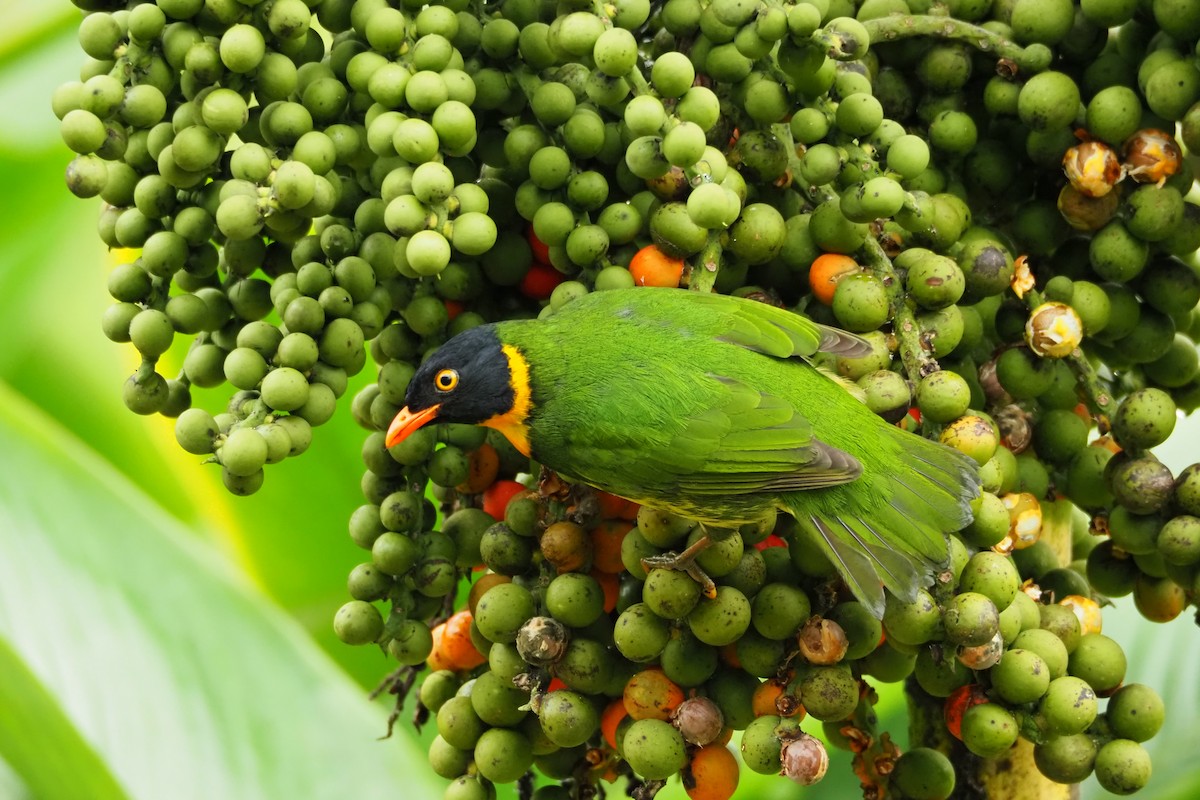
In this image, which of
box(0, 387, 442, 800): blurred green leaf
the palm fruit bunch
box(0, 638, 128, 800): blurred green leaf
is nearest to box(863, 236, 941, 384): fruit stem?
the palm fruit bunch

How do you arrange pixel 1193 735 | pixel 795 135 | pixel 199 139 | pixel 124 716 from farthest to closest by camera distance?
pixel 1193 735
pixel 124 716
pixel 795 135
pixel 199 139

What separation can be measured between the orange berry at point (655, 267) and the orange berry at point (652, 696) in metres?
0.41

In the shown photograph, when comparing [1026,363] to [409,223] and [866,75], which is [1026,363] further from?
[409,223]

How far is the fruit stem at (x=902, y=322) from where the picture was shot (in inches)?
51.3

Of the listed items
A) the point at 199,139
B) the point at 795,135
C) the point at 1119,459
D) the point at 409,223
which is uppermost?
the point at 199,139

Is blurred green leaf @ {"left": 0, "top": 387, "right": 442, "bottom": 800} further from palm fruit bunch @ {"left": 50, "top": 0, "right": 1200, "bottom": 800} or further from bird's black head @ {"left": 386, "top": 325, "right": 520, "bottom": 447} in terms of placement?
bird's black head @ {"left": 386, "top": 325, "right": 520, "bottom": 447}

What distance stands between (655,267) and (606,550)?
0.31m

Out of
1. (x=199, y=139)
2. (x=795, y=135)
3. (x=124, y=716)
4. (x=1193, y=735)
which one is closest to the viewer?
(x=199, y=139)

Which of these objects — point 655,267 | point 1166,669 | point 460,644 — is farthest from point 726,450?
point 1166,669

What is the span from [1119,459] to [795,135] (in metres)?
0.49

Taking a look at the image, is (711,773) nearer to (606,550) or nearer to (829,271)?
(606,550)

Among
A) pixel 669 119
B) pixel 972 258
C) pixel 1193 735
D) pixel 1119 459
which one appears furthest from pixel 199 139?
pixel 1193 735

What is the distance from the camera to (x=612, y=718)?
1.35m

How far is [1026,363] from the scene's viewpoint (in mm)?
1370
